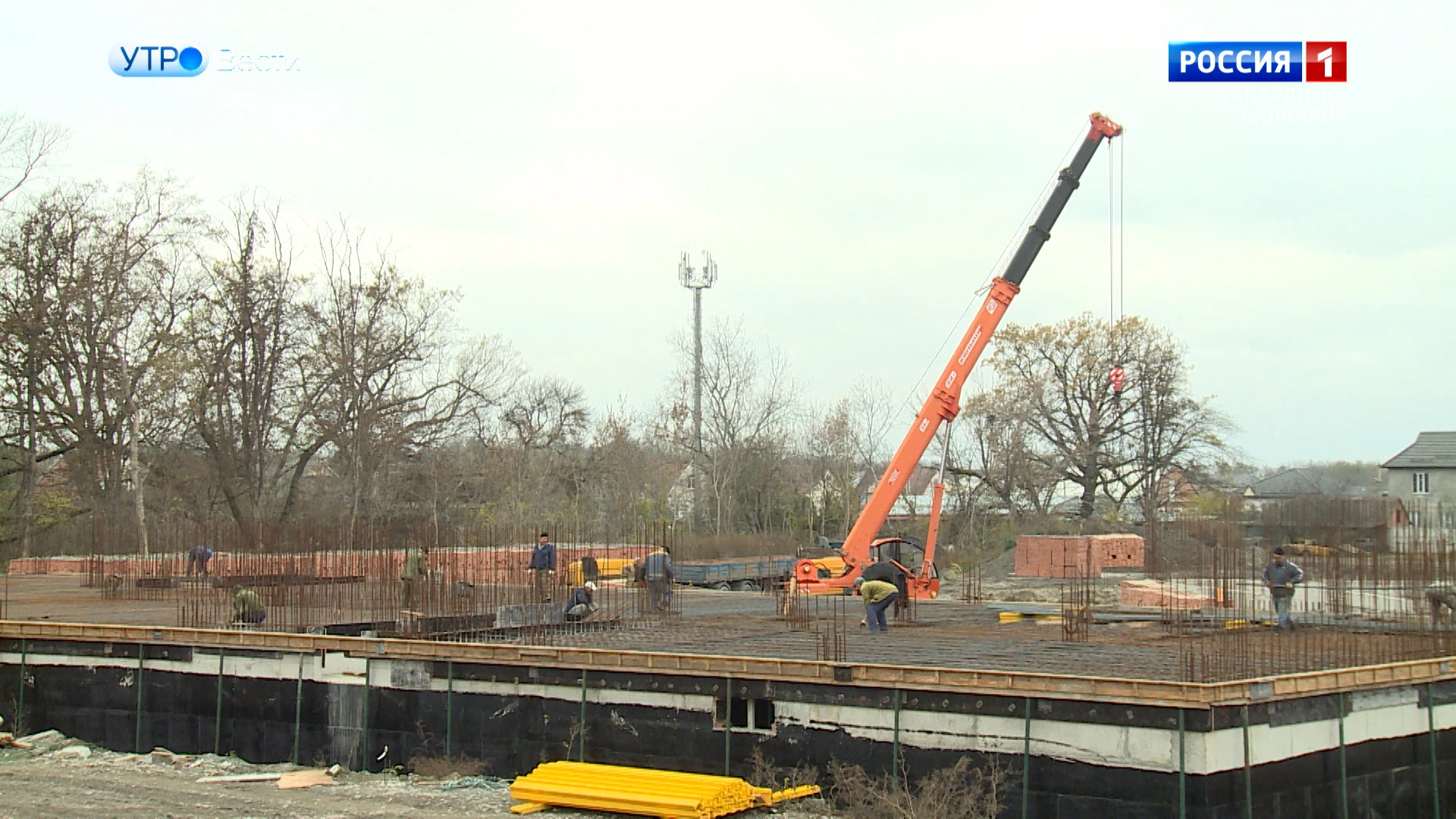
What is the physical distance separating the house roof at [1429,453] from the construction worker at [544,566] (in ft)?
161

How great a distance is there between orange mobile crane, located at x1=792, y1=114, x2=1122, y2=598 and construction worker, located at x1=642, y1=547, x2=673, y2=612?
Answer: 4709mm

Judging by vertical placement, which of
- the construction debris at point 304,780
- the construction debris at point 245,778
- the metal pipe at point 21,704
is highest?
the metal pipe at point 21,704

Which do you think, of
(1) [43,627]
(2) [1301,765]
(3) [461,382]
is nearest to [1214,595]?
(2) [1301,765]

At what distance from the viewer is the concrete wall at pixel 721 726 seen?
10.3 metres

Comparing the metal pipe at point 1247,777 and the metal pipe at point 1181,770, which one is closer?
the metal pipe at point 1181,770

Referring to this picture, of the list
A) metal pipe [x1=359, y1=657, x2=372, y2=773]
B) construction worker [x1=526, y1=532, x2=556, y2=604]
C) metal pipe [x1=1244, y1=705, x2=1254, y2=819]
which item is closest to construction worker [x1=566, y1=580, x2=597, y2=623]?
construction worker [x1=526, y1=532, x2=556, y2=604]

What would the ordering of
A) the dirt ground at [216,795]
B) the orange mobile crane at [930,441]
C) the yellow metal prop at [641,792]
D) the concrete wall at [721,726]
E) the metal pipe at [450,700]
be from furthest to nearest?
the orange mobile crane at [930,441]
the metal pipe at [450,700]
the dirt ground at [216,795]
the yellow metal prop at [641,792]
the concrete wall at [721,726]

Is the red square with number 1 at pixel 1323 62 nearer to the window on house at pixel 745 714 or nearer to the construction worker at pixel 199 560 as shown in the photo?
the window on house at pixel 745 714

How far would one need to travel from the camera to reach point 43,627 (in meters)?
17.0

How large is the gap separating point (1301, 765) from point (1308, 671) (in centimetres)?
115

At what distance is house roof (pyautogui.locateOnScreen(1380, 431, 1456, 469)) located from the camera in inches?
2195

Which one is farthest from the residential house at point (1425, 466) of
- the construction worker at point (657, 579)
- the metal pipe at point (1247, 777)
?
the metal pipe at point (1247, 777)

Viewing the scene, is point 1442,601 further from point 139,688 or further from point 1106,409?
point 1106,409

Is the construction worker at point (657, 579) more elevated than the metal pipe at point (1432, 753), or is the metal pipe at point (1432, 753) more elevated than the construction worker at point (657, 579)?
the construction worker at point (657, 579)
